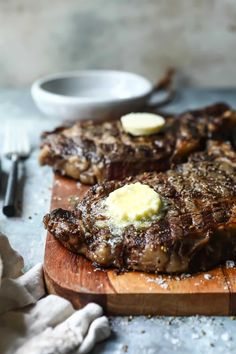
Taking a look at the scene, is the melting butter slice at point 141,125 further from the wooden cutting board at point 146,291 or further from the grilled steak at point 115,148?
the wooden cutting board at point 146,291

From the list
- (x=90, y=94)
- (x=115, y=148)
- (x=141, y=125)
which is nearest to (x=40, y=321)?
(x=115, y=148)

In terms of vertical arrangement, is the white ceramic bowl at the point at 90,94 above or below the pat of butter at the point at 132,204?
below

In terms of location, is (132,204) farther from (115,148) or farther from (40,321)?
(115,148)

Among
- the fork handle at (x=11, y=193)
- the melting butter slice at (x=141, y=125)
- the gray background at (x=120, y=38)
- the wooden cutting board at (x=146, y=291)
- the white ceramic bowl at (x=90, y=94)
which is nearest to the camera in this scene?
the wooden cutting board at (x=146, y=291)

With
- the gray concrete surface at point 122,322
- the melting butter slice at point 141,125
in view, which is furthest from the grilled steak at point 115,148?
the gray concrete surface at point 122,322

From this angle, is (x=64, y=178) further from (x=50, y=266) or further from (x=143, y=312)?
(x=143, y=312)

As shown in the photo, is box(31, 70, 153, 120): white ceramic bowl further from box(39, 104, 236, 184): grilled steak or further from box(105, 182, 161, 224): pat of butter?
box(105, 182, 161, 224): pat of butter
